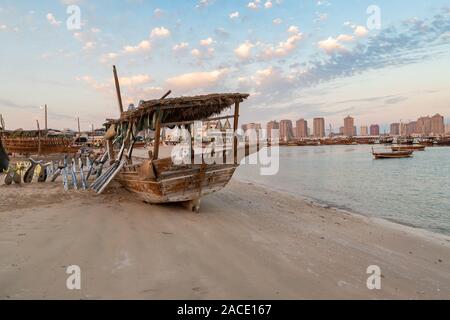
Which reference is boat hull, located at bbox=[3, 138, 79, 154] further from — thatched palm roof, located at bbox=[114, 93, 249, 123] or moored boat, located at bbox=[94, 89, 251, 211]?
thatched palm roof, located at bbox=[114, 93, 249, 123]

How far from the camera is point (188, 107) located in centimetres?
913

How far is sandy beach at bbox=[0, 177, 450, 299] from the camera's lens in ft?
13.8

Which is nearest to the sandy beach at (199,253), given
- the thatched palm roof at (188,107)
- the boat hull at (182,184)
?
the boat hull at (182,184)

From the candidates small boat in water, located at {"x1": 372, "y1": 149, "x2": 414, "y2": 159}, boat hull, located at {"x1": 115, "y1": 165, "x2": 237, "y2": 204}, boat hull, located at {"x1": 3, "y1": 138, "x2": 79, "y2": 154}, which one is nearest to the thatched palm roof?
boat hull, located at {"x1": 115, "y1": 165, "x2": 237, "y2": 204}

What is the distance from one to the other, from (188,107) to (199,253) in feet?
15.8

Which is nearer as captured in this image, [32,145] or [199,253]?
[199,253]

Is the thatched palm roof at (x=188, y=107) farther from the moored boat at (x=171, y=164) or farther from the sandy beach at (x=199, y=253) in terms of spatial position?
the sandy beach at (x=199, y=253)

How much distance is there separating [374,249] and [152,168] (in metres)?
5.72

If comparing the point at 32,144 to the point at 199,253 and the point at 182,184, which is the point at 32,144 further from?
the point at 199,253

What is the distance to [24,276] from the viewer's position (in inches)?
168

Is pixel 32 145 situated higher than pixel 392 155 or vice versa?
pixel 32 145

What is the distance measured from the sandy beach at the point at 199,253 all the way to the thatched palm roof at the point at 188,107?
9.07 ft

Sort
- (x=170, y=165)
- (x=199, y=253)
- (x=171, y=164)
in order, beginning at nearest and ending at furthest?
1. (x=199, y=253)
2. (x=170, y=165)
3. (x=171, y=164)

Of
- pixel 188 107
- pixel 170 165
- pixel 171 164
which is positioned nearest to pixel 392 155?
pixel 188 107
